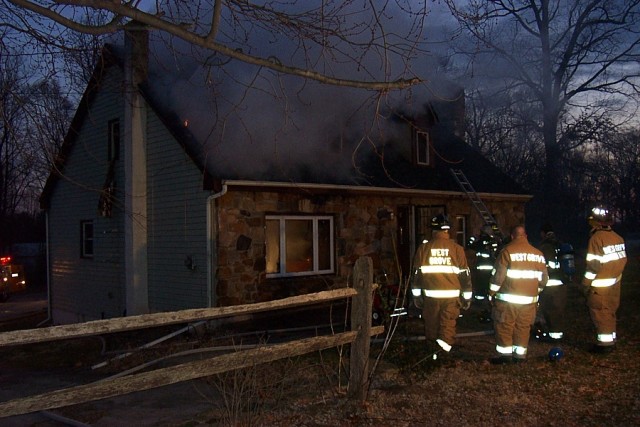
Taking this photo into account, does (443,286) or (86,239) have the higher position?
(86,239)

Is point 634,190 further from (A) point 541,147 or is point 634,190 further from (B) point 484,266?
(B) point 484,266

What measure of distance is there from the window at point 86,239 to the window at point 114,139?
198cm

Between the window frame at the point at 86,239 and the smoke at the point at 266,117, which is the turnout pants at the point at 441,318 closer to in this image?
the smoke at the point at 266,117

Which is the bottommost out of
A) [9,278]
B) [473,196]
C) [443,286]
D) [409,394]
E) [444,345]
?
[9,278]

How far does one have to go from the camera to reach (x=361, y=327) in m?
5.70

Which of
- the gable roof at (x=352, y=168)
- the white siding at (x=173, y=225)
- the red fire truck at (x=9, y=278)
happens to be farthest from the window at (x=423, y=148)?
the red fire truck at (x=9, y=278)

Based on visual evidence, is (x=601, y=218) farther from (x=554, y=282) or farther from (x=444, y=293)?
(x=444, y=293)

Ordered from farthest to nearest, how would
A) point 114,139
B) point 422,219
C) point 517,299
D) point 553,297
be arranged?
point 422,219, point 114,139, point 553,297, point 517,299

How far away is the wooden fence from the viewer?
143 inches

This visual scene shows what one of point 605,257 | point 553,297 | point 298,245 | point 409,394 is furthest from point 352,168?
point 409,394

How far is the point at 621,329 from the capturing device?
944 centimetres

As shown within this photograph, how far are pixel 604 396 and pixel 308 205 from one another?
6949 mm

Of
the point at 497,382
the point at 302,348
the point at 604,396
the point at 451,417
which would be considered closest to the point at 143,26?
the point at 302,348

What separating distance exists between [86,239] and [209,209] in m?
5.54
